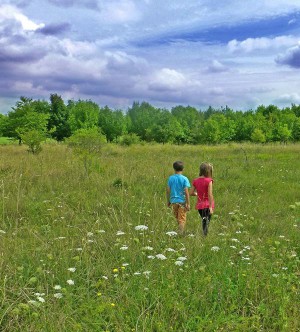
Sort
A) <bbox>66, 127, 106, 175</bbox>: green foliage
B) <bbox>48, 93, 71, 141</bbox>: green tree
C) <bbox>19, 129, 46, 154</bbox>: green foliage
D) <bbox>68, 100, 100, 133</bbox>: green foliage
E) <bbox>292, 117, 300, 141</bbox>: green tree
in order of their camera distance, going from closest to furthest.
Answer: <bbox>66, 127, 106, 175</bbox>: green foliage < <bbox>19, 129, 46, 154</bbox>: green foliage < <bbox>68, 100, 100, 133</bbox>: green foliage < <bbox>48, 93, 71, 141</bbox>: green tree < <bbox>292, 117, 300, 141</bbox>: green tree

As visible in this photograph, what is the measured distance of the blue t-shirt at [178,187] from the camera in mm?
6071

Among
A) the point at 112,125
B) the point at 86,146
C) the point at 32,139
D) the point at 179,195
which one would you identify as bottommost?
the point at 179,195

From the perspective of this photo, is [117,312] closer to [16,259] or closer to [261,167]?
[16,259]

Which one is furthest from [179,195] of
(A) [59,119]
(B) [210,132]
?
(A) [59,119]

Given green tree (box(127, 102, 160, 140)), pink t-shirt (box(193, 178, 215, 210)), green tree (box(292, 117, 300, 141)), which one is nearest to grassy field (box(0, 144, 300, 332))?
pink t-shirt (box(193, 178, 215, 210))

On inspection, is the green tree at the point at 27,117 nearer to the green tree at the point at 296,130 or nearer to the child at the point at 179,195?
the child at the point at 179,195

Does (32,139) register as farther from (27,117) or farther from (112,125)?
(112,125)

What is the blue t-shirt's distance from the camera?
19.9ft

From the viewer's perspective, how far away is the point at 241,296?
3.48 m

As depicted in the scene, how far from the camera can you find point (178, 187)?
6.11m

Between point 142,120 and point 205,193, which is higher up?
point 142,120

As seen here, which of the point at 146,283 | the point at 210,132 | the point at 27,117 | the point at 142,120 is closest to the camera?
the point at 146,283

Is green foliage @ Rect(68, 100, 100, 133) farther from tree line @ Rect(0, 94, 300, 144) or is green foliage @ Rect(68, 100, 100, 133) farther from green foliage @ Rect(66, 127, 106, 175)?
green foliage @ Rect(66, 127, 106, 175)

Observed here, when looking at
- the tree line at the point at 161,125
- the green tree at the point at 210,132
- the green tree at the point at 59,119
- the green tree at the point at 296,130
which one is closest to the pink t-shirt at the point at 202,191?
the tree line at the point at 161,125
